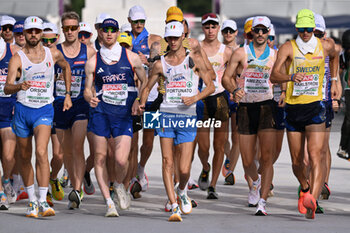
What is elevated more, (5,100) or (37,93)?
(37,93)

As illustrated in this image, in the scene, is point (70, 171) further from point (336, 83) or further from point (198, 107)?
point (336, 83)

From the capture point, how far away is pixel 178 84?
972 cm

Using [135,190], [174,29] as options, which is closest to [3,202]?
[135,190]

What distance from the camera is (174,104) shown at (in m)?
9.77

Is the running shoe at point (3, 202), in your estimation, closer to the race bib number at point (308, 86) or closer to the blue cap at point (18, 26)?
the blue cap at point (18, 26)

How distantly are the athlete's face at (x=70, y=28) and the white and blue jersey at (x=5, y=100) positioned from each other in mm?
702

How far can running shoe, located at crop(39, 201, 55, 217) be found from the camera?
960 centimetres

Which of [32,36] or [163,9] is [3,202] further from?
[163,9]

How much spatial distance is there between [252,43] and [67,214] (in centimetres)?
281

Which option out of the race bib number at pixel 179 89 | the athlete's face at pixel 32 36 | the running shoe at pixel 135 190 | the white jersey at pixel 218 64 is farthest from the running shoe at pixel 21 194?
the white jersey at pixel 218 64

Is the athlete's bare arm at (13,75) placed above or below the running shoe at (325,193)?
above

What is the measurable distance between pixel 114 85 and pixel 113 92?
0.26ft

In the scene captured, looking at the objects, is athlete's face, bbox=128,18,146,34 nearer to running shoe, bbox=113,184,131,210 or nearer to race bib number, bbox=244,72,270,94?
race bib number, bbox=244,72,270,94

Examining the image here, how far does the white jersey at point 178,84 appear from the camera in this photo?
382 inches
